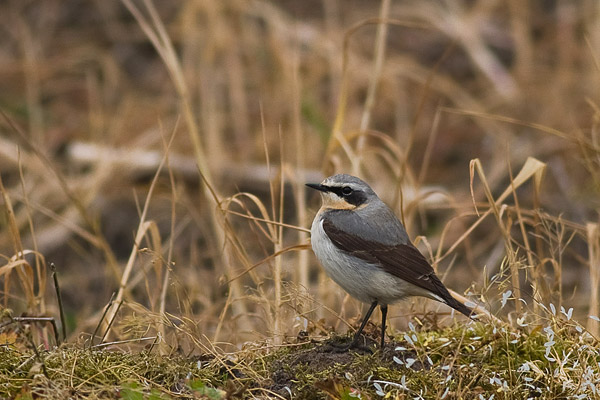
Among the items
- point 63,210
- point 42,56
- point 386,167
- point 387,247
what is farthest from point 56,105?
point 387,247

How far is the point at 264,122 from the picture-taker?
7004 mm

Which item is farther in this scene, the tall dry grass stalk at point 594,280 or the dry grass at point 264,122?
the dry grass at point 264,122

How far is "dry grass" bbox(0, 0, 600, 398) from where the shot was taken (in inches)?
308

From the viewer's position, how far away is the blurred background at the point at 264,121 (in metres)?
7.82

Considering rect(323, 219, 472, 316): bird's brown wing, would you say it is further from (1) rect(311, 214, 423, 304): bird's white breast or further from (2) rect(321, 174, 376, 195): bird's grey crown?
(2) rect(321, 174, 376, 195): bird's grey crown

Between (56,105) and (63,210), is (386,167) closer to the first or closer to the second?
(63,210)

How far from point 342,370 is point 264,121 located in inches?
191

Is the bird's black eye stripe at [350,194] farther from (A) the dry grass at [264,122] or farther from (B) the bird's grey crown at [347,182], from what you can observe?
(A) the dry grass at [264,122]

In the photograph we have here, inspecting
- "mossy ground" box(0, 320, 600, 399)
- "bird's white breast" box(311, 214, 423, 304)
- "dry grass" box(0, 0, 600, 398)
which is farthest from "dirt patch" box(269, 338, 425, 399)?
"dry grass" box(0, 0, 600, 398)

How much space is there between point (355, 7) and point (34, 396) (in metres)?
11.1

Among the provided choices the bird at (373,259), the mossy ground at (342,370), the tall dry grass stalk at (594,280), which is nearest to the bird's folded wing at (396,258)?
the bird at (373,259)

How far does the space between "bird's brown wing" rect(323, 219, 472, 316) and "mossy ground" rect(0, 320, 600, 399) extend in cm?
23

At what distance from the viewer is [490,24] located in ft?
41.2

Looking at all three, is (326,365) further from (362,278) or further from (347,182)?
(347,182)
